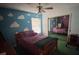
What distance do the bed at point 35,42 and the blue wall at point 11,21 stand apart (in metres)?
0.09

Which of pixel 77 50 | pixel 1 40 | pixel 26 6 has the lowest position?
pixel 77 50

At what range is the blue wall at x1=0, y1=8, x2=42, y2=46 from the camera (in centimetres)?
200

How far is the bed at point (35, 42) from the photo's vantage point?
204 cm

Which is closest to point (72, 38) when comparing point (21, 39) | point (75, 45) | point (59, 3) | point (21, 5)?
point (75, 45)

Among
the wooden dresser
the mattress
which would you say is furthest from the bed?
the wooden dresser

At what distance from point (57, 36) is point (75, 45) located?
0.29m

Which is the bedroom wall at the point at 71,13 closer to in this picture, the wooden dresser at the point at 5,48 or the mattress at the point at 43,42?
the mattress at the point at 43,42

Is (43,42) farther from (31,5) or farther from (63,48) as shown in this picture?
(31,5)

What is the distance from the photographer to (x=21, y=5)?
6.58ft

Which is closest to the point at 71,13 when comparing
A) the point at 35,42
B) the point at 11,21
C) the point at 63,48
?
the point at 63,48

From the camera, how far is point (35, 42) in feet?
→ 6.73

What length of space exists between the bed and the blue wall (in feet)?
0.28

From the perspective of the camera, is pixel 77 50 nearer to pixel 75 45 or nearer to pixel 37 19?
pixel 75 45

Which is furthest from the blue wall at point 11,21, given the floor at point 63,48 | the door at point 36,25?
the floor at point 63,48
